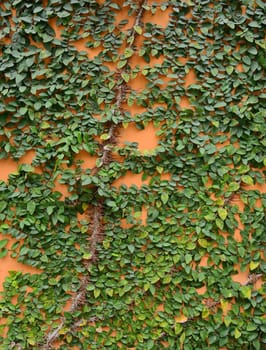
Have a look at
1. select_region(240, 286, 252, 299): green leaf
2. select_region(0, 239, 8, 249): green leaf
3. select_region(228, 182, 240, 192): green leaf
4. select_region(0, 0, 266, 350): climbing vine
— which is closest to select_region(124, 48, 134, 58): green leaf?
select_region(0, 0, 266, 350): climbing vine

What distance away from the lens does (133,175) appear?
2.23 metres

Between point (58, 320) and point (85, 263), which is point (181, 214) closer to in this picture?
point (85, 263)

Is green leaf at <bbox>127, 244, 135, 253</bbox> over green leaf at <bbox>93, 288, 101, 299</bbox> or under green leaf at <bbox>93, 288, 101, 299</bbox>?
over

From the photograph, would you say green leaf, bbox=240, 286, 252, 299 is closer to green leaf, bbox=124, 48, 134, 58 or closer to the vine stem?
the vine stem

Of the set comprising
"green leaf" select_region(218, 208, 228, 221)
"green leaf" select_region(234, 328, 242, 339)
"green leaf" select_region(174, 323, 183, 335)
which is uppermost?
"green leaf" select_region(218, 208, 228, 221)

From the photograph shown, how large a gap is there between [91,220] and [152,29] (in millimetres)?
1060

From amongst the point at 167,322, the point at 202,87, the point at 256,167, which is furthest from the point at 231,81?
the point at 167,322

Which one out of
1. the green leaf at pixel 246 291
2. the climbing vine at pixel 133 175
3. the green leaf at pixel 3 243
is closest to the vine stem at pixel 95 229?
the climbing vine at pixel 133 175

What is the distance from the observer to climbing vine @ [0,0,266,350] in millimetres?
2164

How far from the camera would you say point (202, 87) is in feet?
7.14

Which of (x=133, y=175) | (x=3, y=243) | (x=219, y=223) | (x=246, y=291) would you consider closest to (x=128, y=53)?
(x=133, y=175)

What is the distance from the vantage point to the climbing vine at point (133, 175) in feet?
7.10

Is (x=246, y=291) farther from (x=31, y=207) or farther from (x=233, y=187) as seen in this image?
(x=31, y=207)

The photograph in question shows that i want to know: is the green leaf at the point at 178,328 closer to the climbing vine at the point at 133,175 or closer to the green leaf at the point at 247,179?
the climbing vine at the point at 133,175
